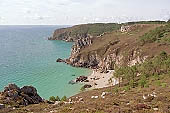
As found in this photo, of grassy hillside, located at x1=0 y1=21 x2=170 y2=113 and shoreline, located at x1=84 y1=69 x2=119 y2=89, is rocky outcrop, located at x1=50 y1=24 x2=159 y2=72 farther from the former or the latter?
shoreline, located at x1=84 y1=69 x2=119 y2=89

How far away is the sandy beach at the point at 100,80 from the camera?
8843 cm

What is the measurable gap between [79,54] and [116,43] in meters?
23.4

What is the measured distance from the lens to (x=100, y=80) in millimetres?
97000

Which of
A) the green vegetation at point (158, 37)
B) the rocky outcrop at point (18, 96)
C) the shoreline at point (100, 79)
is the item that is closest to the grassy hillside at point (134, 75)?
the green vegetation at point (158, 37)

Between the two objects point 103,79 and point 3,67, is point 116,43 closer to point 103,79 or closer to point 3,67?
point 103,79

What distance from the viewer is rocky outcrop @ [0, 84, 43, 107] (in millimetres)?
38125

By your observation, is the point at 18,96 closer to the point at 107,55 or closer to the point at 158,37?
the point at 107,55

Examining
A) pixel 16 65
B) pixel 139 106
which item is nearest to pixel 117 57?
pixel 16 65

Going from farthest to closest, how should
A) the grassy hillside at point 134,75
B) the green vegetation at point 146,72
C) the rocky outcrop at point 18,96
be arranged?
1. the green vegetation at point 146,72
2. the rocky outcrop at point 18,96
3. the grassy hillside at point 134,75

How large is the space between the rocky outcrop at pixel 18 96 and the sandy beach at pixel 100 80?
43.0 m

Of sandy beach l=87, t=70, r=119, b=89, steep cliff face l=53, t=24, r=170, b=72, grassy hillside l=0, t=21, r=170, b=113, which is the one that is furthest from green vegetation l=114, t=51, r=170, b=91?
steep cliff face l=53, t=24, r=170, b=72

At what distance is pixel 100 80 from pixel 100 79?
5.21ft

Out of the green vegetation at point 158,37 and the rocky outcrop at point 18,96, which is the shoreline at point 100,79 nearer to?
the green vegetation at point 158,37

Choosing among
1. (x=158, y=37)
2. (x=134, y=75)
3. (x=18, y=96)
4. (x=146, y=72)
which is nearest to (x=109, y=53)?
(x=158, y=37)
